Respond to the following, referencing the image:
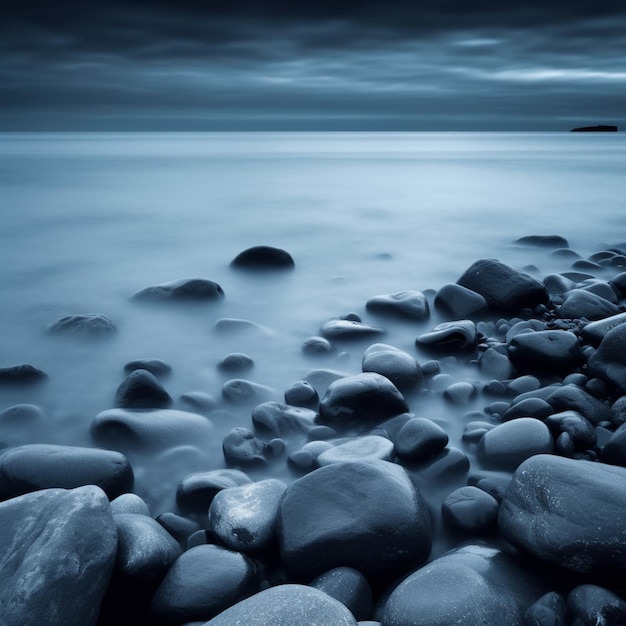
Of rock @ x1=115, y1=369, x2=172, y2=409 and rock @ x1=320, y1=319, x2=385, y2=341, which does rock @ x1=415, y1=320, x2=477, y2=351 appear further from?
rock @ x1=115, y1=369, x2=172, y2=409

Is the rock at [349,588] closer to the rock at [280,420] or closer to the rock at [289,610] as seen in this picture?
the rock at [289,610]

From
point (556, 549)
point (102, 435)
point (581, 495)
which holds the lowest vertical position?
point (102, 435)

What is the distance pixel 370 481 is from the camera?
227 centimetres

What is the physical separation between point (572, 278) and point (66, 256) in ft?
20.7

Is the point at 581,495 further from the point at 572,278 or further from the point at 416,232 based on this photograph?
the point at 416,232

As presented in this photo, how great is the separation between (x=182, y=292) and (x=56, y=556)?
12.6 ft

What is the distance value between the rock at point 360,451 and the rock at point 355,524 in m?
0.40

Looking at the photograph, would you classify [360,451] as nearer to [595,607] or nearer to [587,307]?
[595,607]

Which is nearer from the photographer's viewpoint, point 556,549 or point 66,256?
point 556,549

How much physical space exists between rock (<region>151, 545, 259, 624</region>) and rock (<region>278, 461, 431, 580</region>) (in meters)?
0.18

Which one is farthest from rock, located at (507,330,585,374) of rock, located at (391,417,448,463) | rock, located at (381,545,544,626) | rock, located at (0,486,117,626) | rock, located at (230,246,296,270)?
rock, located at (230,246,296,270)

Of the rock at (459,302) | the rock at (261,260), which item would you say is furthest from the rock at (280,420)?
the rock at (261,260)

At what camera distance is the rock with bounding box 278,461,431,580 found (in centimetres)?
212

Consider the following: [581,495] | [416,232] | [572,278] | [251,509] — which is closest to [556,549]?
[581,495]
